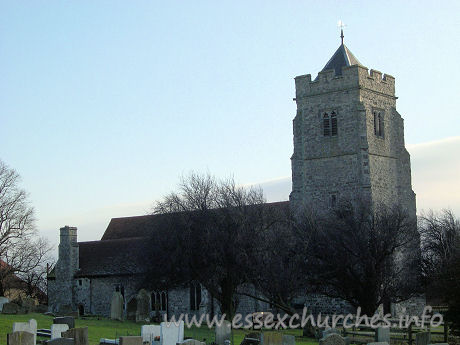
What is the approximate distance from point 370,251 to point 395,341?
6.44 meters

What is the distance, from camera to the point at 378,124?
40719mm

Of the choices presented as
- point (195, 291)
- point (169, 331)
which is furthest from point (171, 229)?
point (169, 331)

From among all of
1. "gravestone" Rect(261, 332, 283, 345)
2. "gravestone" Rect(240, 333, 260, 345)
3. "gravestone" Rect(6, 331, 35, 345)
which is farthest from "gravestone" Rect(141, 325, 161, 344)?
"gravestone" Rect(6, 331, 35, 345)

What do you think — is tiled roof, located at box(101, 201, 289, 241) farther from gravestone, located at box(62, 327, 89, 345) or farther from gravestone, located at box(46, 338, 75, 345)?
gravestone, located at box(46, 338, 75, 345)

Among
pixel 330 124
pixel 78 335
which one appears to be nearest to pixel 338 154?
pixel 330 124

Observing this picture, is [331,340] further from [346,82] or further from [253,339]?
[346,82]

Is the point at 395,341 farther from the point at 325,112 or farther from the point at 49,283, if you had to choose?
the point at 49,283

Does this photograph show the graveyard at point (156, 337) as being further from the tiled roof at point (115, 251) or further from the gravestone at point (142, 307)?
the tiled roof at point (115, 251)

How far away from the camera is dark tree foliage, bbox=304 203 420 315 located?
34.1m

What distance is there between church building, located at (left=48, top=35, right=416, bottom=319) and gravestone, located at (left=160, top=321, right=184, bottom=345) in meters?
14.6

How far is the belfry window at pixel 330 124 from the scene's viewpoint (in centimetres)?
4028

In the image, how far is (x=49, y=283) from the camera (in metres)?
48.0

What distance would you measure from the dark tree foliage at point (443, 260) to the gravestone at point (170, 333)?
1114 centimetres

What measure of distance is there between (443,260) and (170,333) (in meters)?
22.3
